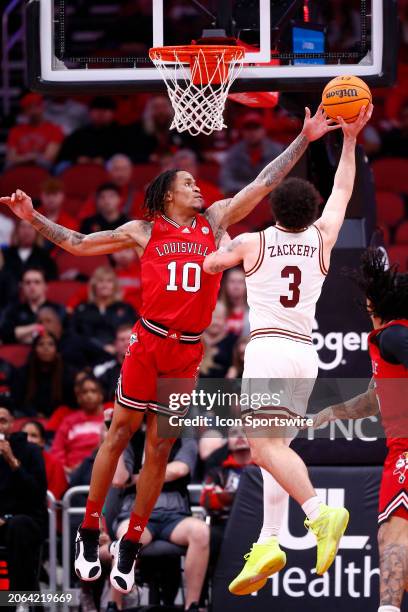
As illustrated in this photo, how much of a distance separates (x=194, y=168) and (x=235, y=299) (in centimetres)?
258

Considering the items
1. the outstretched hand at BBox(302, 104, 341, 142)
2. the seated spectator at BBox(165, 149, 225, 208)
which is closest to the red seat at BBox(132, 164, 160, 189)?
the seated spectator at BBox(165, 149, 225, 208)

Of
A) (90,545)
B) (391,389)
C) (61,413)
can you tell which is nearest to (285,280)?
(391,389)

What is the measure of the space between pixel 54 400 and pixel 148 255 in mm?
4327

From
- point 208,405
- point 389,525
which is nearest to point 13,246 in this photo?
point 208,405

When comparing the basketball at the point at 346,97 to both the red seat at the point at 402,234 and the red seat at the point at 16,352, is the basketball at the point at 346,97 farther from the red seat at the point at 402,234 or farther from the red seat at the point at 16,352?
the red seat at the point at 402,234

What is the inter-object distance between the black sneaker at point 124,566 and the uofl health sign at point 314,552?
1.46 m

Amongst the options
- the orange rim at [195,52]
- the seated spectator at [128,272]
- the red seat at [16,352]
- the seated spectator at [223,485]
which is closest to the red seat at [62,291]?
the seated spectator at [128,272]

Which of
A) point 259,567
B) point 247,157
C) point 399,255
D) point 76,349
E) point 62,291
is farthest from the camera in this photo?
point 247,157

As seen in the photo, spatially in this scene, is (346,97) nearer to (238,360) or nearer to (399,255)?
(238,360)

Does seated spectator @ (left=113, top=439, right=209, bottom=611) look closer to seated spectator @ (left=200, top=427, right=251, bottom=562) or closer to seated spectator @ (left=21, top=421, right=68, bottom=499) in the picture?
seated spectator @ (left=200, top=427, right=251, bottom=562)

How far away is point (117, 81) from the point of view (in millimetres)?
8695

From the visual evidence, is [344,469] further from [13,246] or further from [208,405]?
[13,246]

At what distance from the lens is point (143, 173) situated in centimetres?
1569

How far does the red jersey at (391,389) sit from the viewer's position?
25.2 feet
